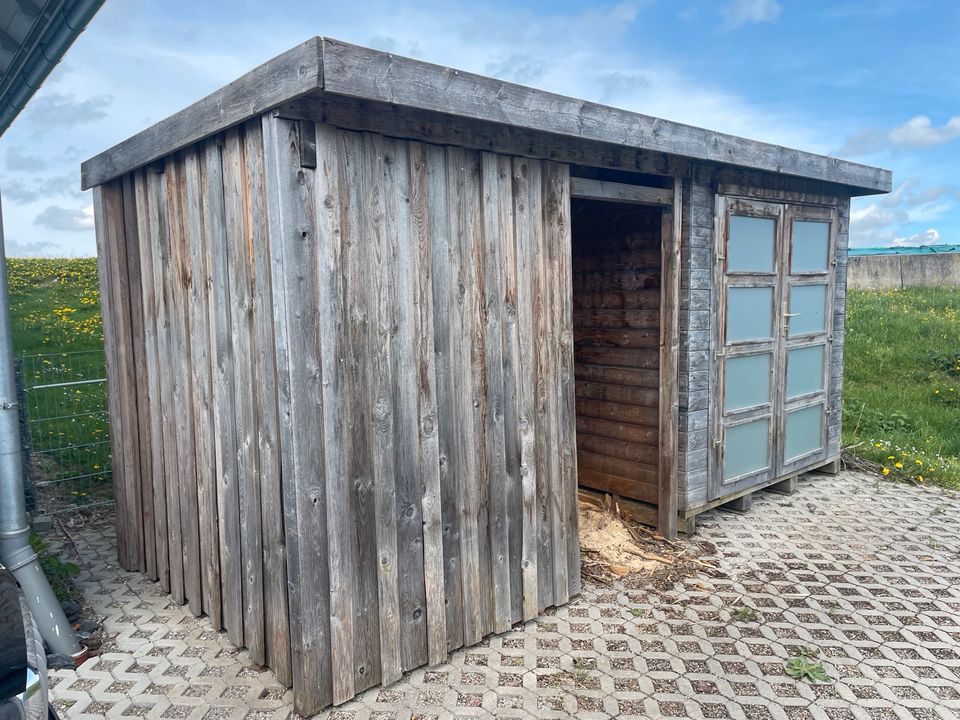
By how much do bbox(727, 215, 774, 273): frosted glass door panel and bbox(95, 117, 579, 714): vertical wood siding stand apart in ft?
6.48

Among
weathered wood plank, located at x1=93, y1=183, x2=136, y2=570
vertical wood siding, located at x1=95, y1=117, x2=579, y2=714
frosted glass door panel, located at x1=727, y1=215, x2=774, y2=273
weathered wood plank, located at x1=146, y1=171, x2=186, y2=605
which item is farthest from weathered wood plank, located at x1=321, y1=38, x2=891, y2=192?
weathered wood plank, located at x1=93, y1=183, x2=136, y2=570

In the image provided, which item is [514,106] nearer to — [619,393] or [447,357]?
[447,357]

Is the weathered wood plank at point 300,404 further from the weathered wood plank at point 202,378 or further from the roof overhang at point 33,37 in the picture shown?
the roof overhang at point 33,37

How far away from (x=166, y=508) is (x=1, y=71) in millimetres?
2783

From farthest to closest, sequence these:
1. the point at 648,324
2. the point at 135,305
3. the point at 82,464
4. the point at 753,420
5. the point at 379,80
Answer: the point at 82,464, the point at 753,420, the point at 648,324, the point at 135,305, the point at 379,80

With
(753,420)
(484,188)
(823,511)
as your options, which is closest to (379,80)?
(484,188)

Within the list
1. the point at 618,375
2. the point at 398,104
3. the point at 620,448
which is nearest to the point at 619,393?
the point at 618,375

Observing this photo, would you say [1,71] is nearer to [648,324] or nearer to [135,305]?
[135,305]

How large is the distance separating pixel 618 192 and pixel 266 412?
8.59ft

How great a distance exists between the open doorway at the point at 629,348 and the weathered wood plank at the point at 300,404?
8.42 feet

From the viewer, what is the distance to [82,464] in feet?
20.9

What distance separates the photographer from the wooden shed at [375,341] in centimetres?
295

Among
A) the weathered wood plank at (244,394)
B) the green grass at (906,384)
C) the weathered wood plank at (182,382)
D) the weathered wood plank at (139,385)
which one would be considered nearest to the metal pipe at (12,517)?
the weathered wood plank at (182,382)

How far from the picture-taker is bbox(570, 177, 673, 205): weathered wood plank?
13.6 feet
